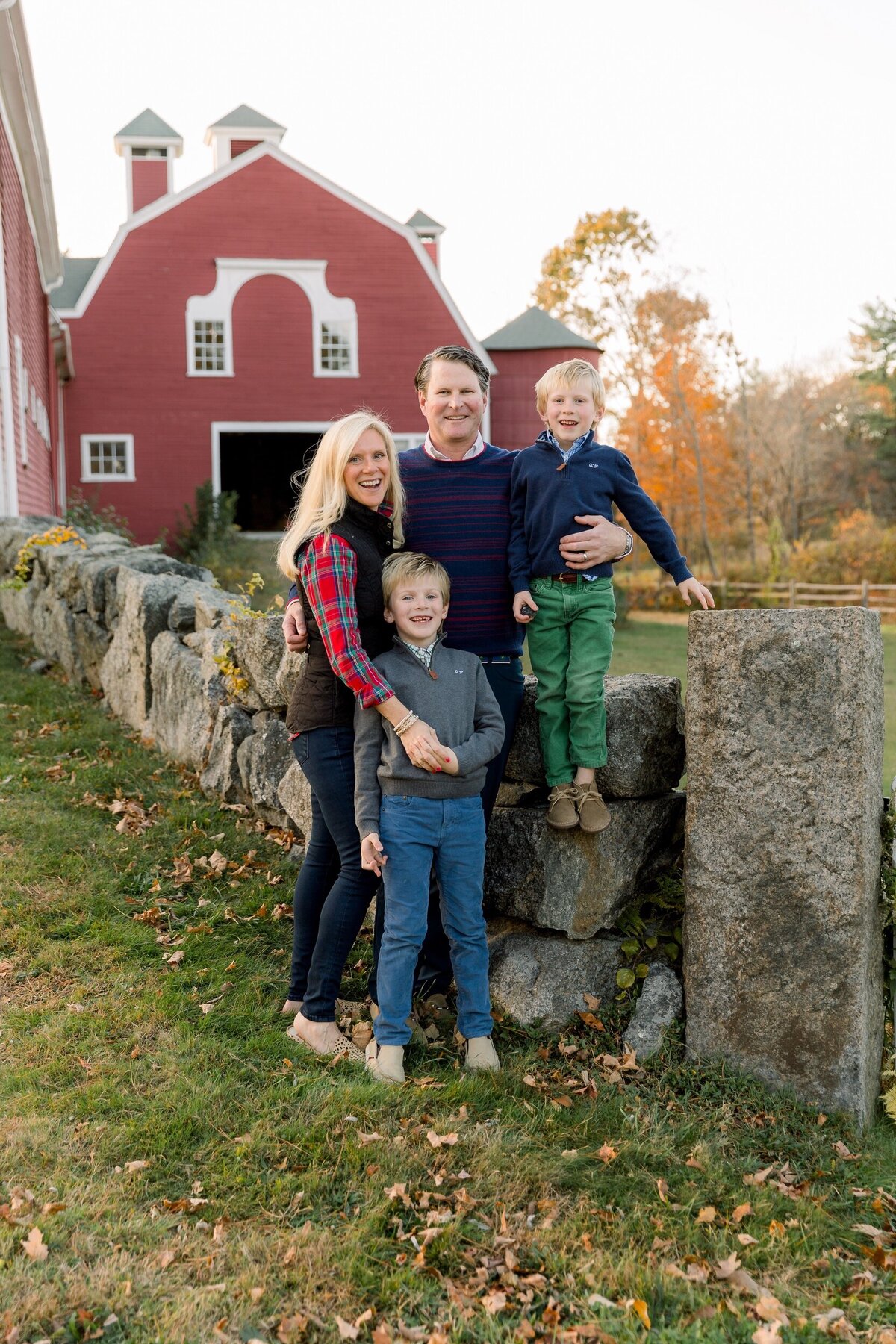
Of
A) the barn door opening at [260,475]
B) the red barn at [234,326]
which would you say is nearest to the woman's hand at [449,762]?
the red barn at [234,326]

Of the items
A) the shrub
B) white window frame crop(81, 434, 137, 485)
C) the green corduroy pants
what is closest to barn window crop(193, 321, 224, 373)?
white window frame crop(81, 434, 137, 485)

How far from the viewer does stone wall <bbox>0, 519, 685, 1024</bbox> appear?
14.0 feet

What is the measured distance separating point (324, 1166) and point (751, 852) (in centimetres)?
163

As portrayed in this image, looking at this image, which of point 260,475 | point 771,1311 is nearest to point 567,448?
point 771,1311

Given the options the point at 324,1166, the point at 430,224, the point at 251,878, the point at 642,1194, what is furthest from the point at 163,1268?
the point at 430,224

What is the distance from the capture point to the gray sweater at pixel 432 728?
372 cm

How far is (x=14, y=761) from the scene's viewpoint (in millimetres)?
6633

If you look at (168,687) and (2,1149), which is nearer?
(2,1149)

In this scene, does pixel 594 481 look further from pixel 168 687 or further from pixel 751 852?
pixel 168 687

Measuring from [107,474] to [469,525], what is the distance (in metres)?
18.7

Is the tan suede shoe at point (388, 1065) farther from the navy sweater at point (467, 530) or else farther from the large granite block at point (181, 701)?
the large granite block at point (181, 701)

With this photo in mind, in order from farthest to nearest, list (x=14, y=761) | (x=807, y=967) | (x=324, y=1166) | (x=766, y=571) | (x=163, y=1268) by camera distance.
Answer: (x=766, y=571) → (x=14, y=761) → (x=807, y=967) → (x=324, y=1166) → (x=163, y=1268)

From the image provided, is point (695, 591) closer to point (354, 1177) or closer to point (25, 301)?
point (354, 1177)

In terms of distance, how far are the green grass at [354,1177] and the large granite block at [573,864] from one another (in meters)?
0.42
